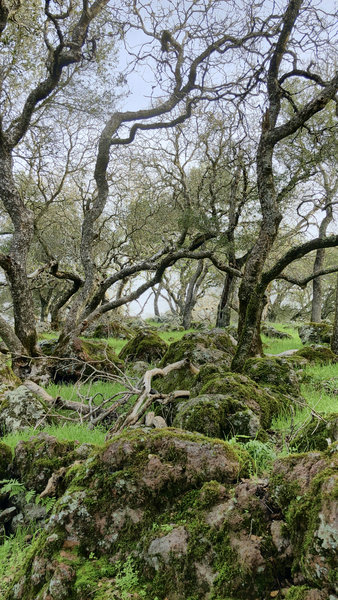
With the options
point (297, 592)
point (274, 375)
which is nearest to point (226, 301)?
point (274, 375)

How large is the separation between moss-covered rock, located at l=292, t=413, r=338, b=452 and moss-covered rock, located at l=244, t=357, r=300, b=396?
262 centimetres

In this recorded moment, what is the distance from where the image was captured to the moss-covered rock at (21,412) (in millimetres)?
5812

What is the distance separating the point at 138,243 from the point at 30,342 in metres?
14.5

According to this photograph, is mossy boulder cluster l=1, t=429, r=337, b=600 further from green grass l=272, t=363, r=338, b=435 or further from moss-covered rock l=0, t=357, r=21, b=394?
moss-covered rock l=0, t=357, r=21, b=394

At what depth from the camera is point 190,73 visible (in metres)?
11.1

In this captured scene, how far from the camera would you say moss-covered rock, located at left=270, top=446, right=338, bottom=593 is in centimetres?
159

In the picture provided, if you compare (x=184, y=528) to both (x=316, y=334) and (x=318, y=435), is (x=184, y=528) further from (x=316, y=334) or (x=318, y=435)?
(x=316, y=334)

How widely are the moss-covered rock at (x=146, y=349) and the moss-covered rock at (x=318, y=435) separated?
7908 mm

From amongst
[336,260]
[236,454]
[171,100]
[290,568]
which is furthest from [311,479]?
[336,260]

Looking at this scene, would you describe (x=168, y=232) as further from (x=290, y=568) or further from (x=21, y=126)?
(x=290, y=568)

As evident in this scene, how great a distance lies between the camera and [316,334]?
1474 centimetres

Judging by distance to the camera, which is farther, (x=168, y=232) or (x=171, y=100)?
(x=168, y=232)

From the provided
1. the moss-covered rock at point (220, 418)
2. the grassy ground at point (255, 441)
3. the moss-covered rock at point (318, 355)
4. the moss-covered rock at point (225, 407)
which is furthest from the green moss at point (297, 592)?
the moss-covered rock at point (318, 355)

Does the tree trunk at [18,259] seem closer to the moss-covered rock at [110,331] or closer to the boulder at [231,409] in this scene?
the boulder at [231,409]
